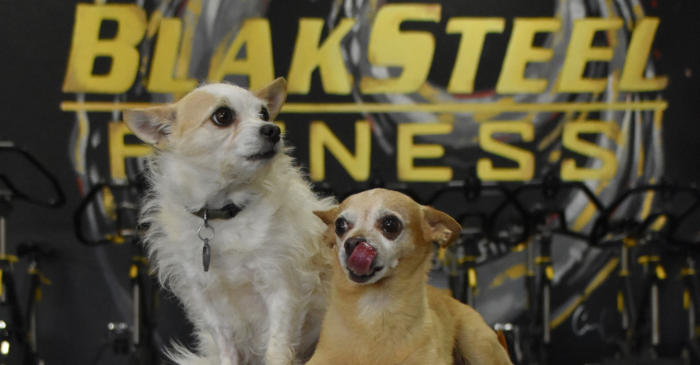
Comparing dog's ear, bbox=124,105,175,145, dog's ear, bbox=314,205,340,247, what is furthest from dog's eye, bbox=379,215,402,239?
dog's ear, bbox=124,105,175,145

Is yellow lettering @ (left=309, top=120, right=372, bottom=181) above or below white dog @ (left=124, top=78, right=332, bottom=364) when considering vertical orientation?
below

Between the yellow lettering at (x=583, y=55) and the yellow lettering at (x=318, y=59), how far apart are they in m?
1.41

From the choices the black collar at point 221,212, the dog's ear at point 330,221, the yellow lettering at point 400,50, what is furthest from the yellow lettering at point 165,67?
the dog's ear at point 330,221

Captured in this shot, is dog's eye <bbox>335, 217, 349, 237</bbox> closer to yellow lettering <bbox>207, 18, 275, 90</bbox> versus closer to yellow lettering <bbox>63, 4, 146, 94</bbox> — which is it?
yellow lettering <bbox>207, 18, 275, 90</bbox>

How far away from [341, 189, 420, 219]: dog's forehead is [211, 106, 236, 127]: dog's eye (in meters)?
0.36

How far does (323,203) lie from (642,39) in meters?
3.49

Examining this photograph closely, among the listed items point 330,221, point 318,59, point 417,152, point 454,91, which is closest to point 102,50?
point 318,59

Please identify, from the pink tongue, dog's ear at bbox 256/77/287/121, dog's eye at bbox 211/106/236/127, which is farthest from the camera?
dog's ear at bbox 256/77/287/121

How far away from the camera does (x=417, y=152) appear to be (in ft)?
16.4

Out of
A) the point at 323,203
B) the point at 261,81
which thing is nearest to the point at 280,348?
the point at 323,203

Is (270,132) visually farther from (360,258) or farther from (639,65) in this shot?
(639,65)

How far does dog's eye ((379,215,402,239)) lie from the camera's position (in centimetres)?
176

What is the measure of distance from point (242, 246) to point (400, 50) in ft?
10.8

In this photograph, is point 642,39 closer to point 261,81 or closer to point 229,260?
point 261,81
